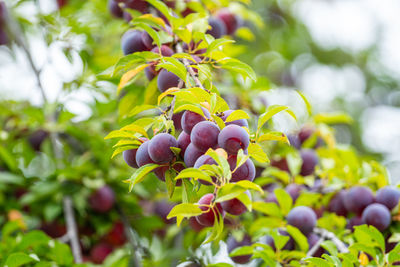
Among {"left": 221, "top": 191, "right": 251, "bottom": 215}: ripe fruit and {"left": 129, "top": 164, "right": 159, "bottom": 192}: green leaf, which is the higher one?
{"left": 129, "top": 164, "right": 159, "bottom": 192}: green leaf

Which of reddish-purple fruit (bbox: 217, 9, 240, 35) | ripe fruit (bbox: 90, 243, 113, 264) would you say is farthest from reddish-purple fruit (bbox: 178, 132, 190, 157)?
ripe fruit (bbox: 90, 243, 113, 264)

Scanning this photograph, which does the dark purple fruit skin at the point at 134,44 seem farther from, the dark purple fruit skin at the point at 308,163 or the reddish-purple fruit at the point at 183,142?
the dark purple fruit skin at the point at 308,163

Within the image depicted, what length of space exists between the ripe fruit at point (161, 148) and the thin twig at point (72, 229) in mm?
867

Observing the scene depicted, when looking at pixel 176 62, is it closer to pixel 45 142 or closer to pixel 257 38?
pixel 45 142

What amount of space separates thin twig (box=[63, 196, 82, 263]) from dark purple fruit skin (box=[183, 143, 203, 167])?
0.88 meters

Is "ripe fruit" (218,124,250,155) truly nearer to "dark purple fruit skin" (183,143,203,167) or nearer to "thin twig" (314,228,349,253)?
"dark purple fruit skin" (183,143,203,167)

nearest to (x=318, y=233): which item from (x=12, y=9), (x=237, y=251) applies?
(x=237, y=251)

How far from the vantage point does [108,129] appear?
6.20ft

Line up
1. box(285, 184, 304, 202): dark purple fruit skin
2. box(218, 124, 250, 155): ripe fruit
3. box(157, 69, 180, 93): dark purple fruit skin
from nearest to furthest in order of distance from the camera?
box(218, 124, 250, 155): ripe fruit < box(157, 69, 180, 93): dark purple fruit skin < box(285, 184, 304, 202): dark purple fruit skin

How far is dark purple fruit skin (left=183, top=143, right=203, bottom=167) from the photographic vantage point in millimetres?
832

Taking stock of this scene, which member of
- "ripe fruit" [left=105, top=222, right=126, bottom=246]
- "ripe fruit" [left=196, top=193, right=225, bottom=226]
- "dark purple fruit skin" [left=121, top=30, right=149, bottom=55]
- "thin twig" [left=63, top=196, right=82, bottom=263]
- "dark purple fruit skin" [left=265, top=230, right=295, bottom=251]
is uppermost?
"dark purple fruit skin" [left=121, top=30, right=149, bottom=55]

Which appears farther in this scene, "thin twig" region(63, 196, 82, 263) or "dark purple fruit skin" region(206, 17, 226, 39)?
"thin twig" region(63, 196, 82, 263)

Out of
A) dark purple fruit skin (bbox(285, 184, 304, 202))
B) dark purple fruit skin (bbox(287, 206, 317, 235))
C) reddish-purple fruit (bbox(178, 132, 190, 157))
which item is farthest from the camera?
dark purple fruit skin (bbox(285, 184, 304, 202))

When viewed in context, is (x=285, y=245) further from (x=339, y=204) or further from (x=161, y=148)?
(x=161, y=148)
